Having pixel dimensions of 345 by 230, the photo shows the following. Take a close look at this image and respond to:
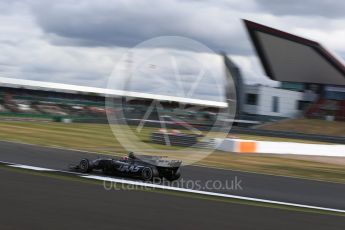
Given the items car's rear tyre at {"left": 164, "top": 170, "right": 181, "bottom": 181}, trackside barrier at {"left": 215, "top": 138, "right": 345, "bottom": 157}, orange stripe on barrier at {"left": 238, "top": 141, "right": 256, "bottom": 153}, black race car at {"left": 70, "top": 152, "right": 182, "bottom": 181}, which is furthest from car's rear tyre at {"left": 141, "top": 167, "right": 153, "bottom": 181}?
orange stripe on barrier at {"left": 238, "top": 141, "right": 256, "bottom": 153}

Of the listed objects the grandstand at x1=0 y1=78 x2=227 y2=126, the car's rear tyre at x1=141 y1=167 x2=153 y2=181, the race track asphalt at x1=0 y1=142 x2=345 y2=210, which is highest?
the grandstand at x1=0 y1=78 x2=227 y2=126

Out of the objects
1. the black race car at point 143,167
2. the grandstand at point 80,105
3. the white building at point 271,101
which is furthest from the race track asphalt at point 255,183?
the white building at point 271,101

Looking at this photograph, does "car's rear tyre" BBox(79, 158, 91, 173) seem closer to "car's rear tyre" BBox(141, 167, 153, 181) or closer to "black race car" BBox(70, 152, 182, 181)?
"black race car" BBox(70, 152, 182, 181)

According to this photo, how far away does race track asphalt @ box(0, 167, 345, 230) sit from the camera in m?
5.02

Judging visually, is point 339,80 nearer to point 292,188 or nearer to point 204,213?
point 292,188

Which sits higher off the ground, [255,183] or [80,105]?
[80,105]

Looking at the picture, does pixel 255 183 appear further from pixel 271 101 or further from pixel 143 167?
pixel 271 101

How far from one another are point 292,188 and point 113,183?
3.64 m

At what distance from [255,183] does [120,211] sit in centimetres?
464

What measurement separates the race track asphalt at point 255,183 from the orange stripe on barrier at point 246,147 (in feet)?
20.1

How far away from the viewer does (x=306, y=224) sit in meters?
5.84

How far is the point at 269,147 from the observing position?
1833 cm

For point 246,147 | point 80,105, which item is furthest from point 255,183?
point 80,105

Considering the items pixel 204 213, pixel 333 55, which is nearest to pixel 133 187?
pixel 204 213
